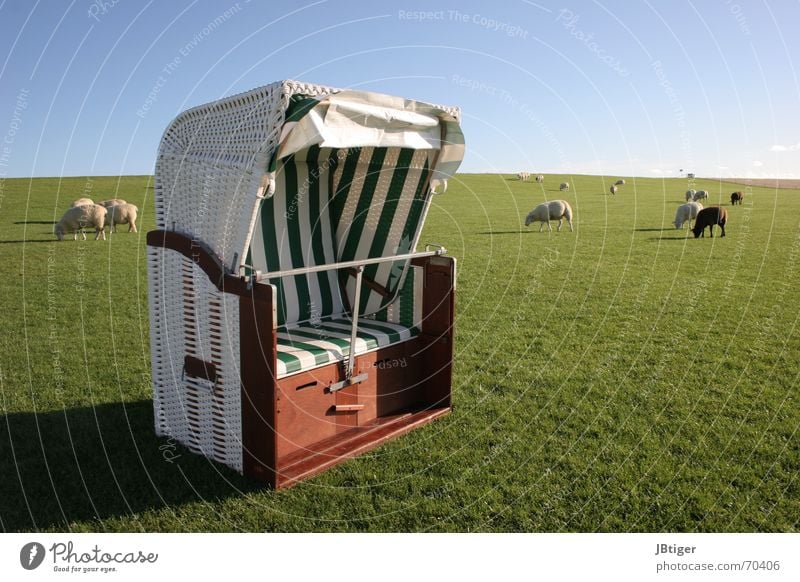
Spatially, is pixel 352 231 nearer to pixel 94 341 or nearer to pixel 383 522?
pixel 383 522

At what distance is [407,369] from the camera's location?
5.84 meters

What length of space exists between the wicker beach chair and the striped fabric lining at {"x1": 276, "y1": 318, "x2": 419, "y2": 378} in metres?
0.02

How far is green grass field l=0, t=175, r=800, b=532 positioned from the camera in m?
4.16

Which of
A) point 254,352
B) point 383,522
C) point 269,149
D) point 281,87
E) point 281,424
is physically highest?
point 281,87

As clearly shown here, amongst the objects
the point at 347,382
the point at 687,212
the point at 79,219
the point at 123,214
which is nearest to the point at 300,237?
the point at 347,382

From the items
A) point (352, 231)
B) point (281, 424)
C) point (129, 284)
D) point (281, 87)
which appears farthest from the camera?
point (129, 284)

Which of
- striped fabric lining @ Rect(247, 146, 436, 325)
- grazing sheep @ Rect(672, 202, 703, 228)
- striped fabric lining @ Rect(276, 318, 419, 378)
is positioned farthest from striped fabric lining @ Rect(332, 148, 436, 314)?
grazing sheep @ Rect(672, 202, 703, 228)

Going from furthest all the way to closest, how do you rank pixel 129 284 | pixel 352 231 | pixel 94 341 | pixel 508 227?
pixel 508 227, pixel 129 284, pixel 94 341, pixel 352 231

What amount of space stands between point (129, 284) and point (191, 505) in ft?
31.4

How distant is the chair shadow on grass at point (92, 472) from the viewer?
4.12m

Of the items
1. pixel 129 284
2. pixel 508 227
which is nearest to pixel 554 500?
pixel 129 284

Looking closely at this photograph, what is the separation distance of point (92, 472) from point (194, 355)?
3.52 feet

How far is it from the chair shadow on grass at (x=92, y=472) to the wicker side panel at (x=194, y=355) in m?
0.17

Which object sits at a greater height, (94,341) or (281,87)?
(281,87)
